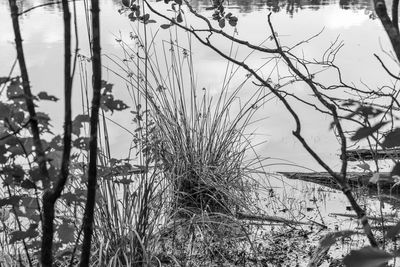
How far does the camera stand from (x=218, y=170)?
378 cm

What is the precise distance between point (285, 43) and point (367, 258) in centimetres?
754

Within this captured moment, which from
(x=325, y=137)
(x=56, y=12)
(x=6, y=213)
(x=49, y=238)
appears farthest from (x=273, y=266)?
(x=56, y=12)

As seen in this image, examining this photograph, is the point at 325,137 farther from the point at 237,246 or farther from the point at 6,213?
the point at 6,213

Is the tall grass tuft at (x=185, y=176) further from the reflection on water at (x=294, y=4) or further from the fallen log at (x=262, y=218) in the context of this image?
the reflection on water at (x=294, y=4)

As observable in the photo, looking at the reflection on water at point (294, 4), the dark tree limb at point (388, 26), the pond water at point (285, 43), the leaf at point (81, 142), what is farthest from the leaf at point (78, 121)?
the reflection on water at point (294, 4)

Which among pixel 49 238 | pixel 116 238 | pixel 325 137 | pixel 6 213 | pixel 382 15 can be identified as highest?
pixel 382 15

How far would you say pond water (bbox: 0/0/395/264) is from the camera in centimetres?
400

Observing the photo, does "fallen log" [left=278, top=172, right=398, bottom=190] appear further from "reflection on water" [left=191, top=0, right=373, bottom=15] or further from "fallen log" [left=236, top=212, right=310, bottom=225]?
"reflection on water" [left=191, top=0, right=373, bottom=15]

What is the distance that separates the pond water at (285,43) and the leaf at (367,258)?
156cm

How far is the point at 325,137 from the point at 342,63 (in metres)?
2.17

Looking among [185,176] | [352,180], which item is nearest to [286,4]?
[352,180]

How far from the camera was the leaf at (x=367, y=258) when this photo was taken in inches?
36.4

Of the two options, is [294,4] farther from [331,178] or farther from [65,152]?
[65,152]

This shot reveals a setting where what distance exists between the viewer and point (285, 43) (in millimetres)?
A: 8312
